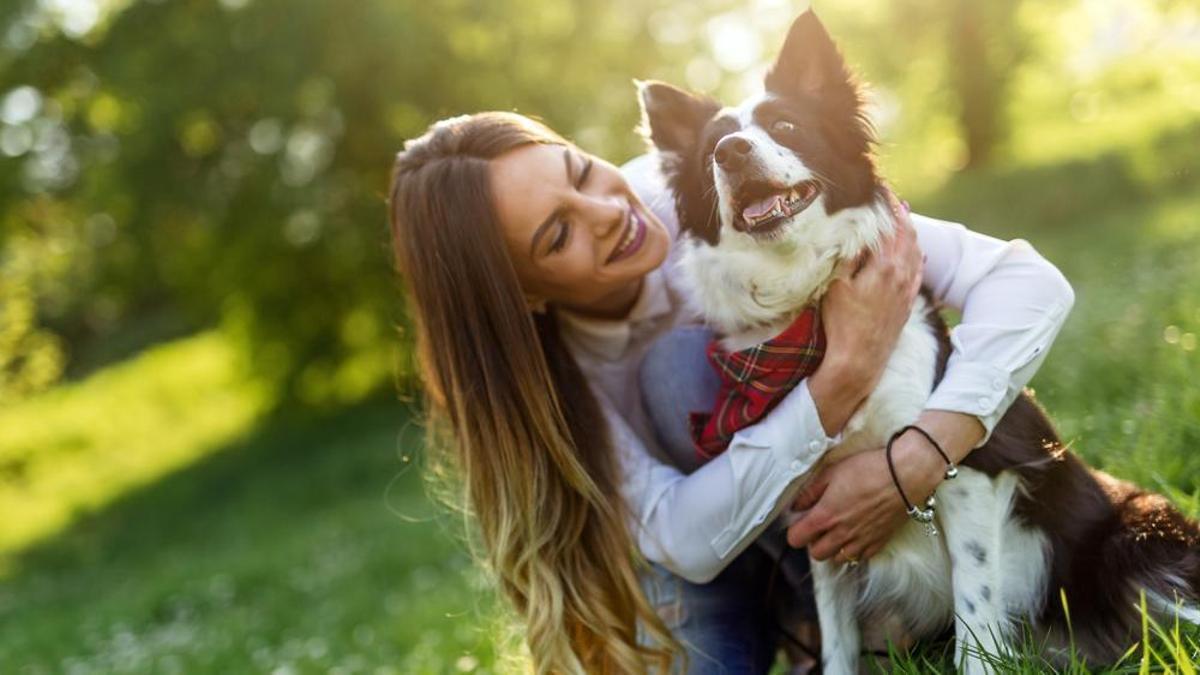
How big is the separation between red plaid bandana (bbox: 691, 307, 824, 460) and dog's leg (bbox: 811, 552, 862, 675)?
450 mm

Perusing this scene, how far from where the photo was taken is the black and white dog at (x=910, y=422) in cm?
266

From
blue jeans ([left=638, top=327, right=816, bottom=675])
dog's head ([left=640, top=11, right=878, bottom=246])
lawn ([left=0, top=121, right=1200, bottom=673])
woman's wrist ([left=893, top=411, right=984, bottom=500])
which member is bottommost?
lawn ([left=0, top=121, right=1200, bottom=673])

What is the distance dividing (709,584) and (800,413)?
0.85 meters

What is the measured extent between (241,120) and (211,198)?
1.01 meters

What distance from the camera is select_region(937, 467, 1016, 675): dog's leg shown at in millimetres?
2637

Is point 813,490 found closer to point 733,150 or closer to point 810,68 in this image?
point 733,150

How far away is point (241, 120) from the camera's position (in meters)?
14.1

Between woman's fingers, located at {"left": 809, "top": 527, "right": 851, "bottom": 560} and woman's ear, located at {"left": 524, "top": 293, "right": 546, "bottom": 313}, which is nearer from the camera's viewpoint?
woman's fingers, located at {"left": 809, "top": 527, "right": 851, "bottom": 560}

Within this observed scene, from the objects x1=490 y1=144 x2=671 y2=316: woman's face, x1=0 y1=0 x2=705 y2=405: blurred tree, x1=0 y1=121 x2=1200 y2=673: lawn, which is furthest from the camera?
x1=0 y1=0 x2=705 y2=405: blurred tree

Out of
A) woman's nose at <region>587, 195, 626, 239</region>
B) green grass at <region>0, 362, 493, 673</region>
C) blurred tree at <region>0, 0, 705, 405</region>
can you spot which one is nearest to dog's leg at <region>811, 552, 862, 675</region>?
woman's nose at <region>587, 195, 626, 239</region>

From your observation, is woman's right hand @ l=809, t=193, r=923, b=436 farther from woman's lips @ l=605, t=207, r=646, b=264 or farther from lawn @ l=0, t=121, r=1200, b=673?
lawn @ l=0, t=121, r=1200, b=673

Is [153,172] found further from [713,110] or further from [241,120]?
[713,110]

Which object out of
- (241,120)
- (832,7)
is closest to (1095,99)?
(832,7)

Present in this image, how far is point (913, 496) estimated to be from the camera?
103 inches
